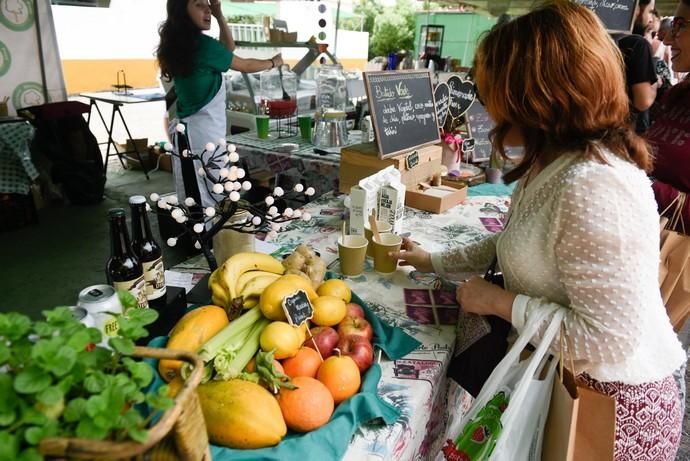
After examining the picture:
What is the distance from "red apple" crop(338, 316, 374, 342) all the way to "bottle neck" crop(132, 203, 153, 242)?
1.80ft

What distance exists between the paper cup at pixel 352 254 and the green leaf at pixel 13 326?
106 cm

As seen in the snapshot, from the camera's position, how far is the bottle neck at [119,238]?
1.06 meters

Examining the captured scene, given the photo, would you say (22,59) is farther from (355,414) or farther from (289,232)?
(355,414)

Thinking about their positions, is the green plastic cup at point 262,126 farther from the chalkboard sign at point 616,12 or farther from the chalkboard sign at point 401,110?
the chalkboard sign at point 616,12

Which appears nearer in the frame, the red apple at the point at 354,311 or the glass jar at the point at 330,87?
the red apple at the point at 354,311

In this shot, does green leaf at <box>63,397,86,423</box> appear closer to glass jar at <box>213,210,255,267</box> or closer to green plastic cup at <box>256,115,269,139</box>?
glass jar at <box>213,210,255,267</box>

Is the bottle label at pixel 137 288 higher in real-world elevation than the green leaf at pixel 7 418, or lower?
lower

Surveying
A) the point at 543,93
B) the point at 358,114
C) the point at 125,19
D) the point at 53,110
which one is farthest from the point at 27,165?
the point at 125,19

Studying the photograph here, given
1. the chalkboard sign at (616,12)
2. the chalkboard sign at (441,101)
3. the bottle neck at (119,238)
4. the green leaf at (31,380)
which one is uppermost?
the chalkboard sign at (616,12)

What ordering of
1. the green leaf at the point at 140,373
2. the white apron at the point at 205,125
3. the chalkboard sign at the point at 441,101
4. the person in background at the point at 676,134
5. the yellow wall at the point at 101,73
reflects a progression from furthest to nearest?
the yellow wall at the point at 101,73, the white apron at the point at 205,125, the chalkboard sign at the point at 441,101, the person in background at the point at 676,134, the green leaf at the point at 140,373

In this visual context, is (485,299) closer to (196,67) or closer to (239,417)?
(239,417)


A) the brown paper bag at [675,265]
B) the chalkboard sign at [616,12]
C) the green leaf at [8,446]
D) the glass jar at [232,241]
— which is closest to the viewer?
the green leaf at [8,446]

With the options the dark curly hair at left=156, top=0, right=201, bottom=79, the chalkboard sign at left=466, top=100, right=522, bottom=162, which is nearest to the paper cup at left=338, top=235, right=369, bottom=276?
the chalkboard sign at left=466, top=100, right=522, bottom=162

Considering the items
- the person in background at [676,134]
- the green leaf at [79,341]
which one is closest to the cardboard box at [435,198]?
the person in background at [676,134]
